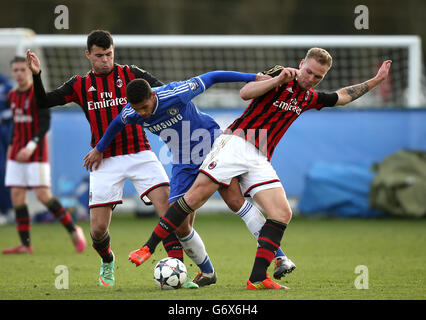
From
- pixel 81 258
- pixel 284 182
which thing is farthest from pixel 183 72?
pixel 81 258

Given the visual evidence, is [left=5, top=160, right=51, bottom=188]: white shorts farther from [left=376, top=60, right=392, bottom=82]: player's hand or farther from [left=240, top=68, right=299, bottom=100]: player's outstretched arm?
[left=376, top=60, right=392, bottom=82]: player's hand

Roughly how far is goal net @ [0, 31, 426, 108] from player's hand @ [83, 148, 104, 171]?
24.4ft

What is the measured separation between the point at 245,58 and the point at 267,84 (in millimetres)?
11788

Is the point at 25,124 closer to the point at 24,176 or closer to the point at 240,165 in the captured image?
the point at 24,176

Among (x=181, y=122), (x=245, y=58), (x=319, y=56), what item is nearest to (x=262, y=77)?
(x=319, y=56)

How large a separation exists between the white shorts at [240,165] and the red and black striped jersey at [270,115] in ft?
0.24

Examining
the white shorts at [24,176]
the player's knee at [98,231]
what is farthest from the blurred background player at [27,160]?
the player's knee at [98,231]

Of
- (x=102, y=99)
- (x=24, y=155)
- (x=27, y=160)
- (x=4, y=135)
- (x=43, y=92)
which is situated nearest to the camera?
(x=43, y=92)

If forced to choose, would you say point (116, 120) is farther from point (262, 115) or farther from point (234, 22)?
→ point (234, 22)

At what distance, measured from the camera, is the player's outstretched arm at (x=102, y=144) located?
570cm

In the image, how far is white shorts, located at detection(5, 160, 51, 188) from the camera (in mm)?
9070

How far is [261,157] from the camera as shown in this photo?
223 inches

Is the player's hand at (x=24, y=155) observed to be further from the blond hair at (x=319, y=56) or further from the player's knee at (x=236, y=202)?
the blond hair at (x=319, y=56)

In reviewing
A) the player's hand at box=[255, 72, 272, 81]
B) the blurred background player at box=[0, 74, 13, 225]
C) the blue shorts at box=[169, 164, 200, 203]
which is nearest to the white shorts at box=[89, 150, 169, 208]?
the blue shorts at box=[169, 164, 200, 203]
